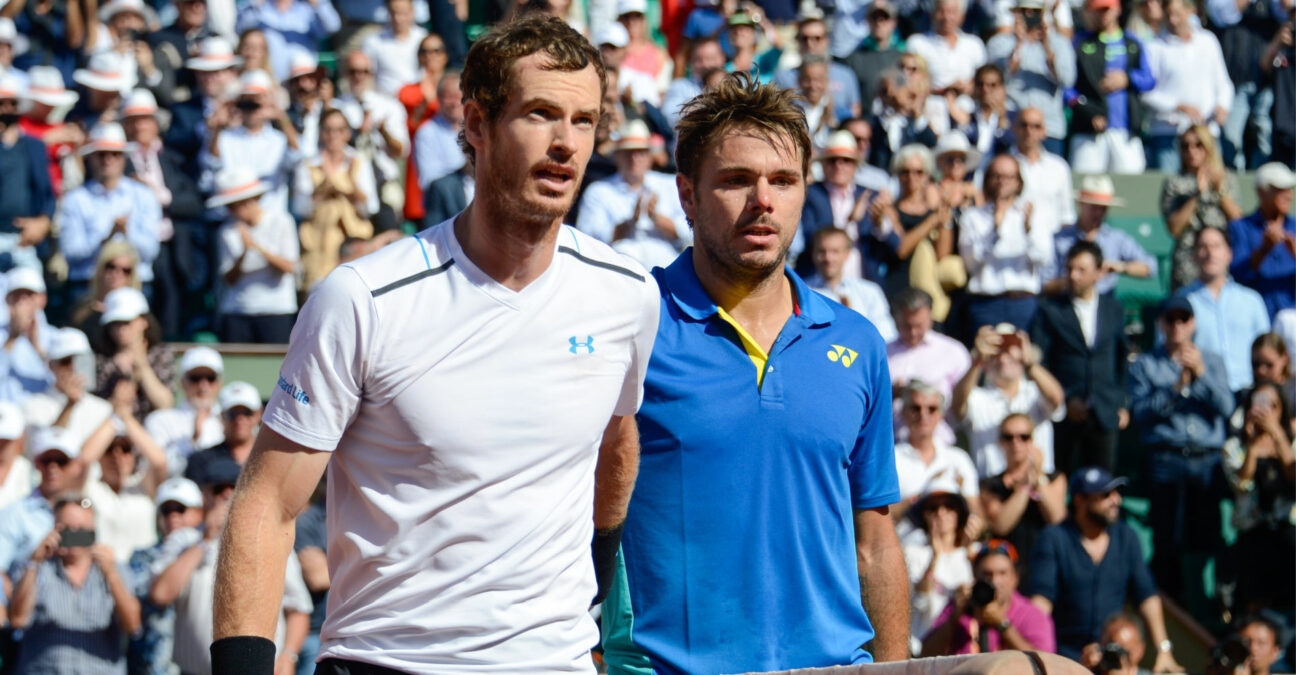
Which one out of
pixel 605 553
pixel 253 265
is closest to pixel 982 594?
pixel 253 265

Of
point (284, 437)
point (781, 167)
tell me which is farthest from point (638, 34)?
point (284, 437)

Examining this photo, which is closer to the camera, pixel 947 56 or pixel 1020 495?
pixel 1020 495

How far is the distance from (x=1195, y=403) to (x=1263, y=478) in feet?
2.35

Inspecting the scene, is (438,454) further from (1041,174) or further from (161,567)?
(1041,174)

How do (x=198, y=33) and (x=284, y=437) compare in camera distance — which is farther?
(x=198, y=33)

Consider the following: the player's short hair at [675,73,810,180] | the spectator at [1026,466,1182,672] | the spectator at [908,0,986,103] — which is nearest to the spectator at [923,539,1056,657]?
the spectator at [1026,466,1182,672]

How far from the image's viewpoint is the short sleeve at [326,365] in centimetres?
326

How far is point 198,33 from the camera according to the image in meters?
14.1

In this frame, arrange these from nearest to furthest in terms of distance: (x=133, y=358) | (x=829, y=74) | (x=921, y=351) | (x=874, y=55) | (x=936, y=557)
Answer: (x=936, y=557) → (x=133, y=358) → (x=921, y=351) → (x=829, y=74) → (x=874, y=55)

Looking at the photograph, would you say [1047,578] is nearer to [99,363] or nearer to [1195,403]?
[1195,403]

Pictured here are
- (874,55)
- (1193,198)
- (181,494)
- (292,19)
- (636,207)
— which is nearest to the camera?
(181,494)

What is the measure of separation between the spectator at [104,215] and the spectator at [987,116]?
18.9ft

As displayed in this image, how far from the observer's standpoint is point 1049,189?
1280 centimetres

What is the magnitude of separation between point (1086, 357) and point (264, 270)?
204 inches
